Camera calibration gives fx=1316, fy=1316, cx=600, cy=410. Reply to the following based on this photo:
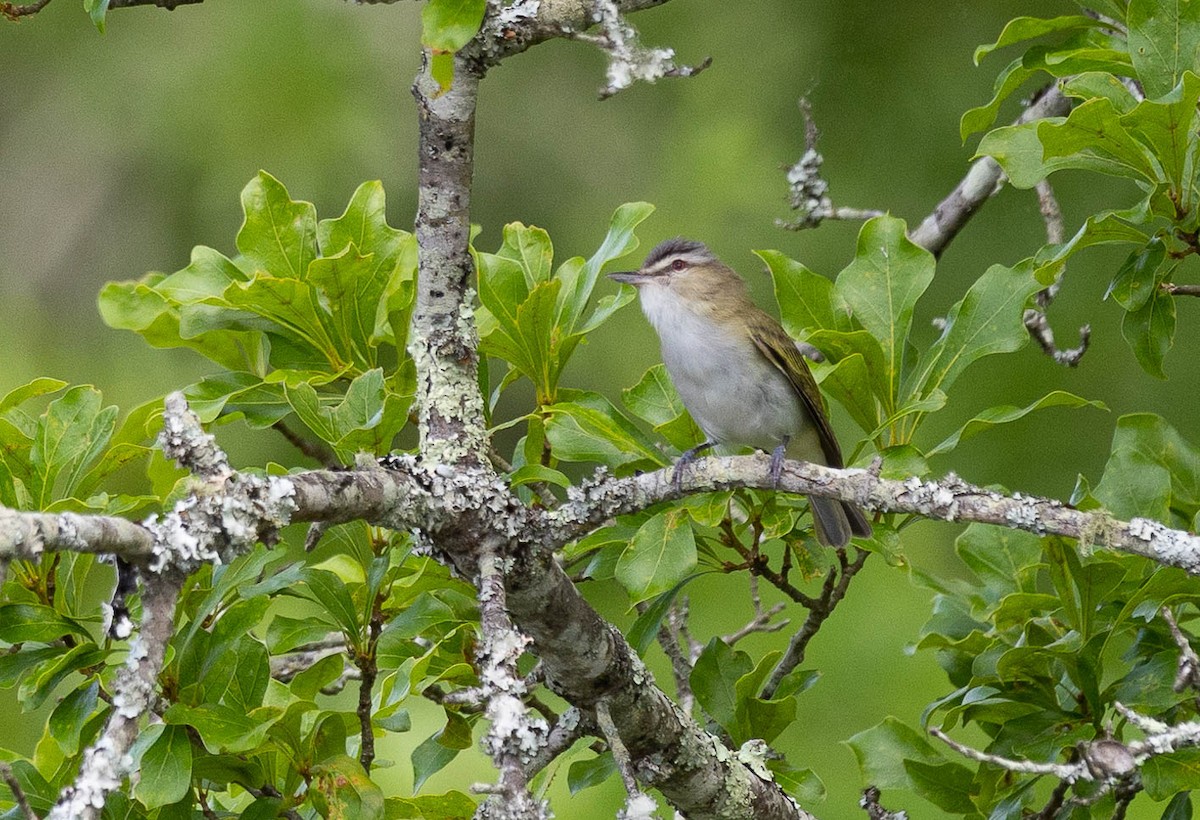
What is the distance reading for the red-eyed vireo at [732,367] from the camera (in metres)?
3.27

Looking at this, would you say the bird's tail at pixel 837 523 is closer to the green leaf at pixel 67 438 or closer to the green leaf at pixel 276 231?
the green leaf at pixel 276 231

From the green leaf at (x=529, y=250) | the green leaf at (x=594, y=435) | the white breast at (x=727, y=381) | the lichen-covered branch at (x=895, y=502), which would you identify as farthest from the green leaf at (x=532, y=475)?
the white breast at (x=727, y=381)

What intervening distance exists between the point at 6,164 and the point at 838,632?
4.09 metres

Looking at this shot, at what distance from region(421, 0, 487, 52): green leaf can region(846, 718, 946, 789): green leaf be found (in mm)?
1425

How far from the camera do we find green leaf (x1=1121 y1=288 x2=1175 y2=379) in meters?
2.31

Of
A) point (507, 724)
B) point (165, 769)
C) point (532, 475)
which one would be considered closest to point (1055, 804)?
point (532, 475)

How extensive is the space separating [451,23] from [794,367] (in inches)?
69.1

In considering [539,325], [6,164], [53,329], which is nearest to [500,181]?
[53,329]

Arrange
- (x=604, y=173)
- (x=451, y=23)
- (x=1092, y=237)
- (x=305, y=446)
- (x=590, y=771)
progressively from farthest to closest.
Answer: (x=604, y=173), (x=305, y=446), (x=590, y=771), (x=1092, y=237), (x=451, y=23)

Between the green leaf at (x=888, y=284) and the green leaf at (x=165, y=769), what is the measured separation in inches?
51.5

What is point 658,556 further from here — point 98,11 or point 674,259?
point 674,259

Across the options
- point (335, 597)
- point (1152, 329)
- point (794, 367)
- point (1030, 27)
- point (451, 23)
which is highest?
point (451, 23)

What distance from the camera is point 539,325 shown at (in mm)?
2246

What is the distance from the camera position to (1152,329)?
2.33 meters
